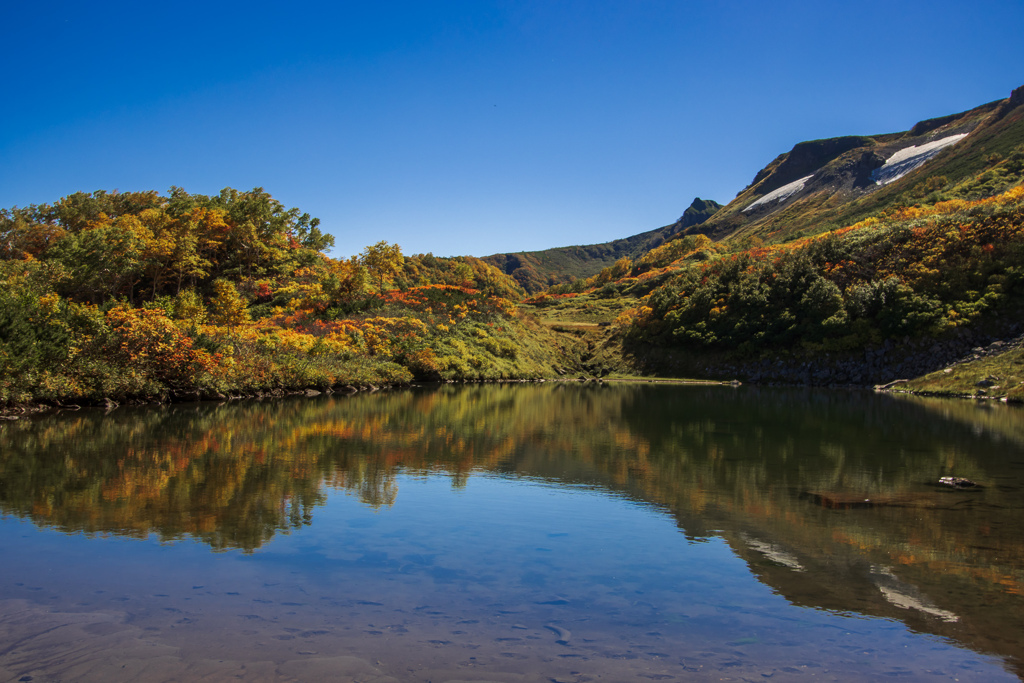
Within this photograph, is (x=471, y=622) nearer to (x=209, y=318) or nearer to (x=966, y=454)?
(x=966, y=454)

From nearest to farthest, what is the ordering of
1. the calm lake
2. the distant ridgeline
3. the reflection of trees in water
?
the calm lake
the reflection of trees in water
the distant ridgeline

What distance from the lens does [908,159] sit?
14062 cm

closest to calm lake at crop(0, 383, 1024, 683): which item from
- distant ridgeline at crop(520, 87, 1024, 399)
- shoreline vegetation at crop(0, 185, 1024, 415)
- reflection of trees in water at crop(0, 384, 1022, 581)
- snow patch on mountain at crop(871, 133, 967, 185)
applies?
reflection of trees in water at crop(0, 384, 1022, 581)

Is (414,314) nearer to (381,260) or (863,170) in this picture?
(381,260)

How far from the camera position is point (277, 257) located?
176 feet

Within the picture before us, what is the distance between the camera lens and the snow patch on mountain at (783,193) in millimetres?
168625

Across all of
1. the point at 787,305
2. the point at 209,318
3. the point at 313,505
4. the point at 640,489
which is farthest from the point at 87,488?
the point at 787,305

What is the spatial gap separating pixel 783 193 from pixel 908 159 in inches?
1417

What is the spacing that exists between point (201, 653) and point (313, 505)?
15.8 ft

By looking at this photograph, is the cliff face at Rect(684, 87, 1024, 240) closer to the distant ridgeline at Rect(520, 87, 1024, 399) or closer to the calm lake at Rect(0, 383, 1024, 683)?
the distant ridgeline at Rect(520, 87, 1024, 399)

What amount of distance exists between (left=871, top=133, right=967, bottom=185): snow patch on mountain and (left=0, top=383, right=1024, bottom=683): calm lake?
147928 millimetres

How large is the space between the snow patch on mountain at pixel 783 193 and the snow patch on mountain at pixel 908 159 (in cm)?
2324

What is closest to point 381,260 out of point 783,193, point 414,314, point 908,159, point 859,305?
point 414,314

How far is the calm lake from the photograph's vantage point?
493 cm
